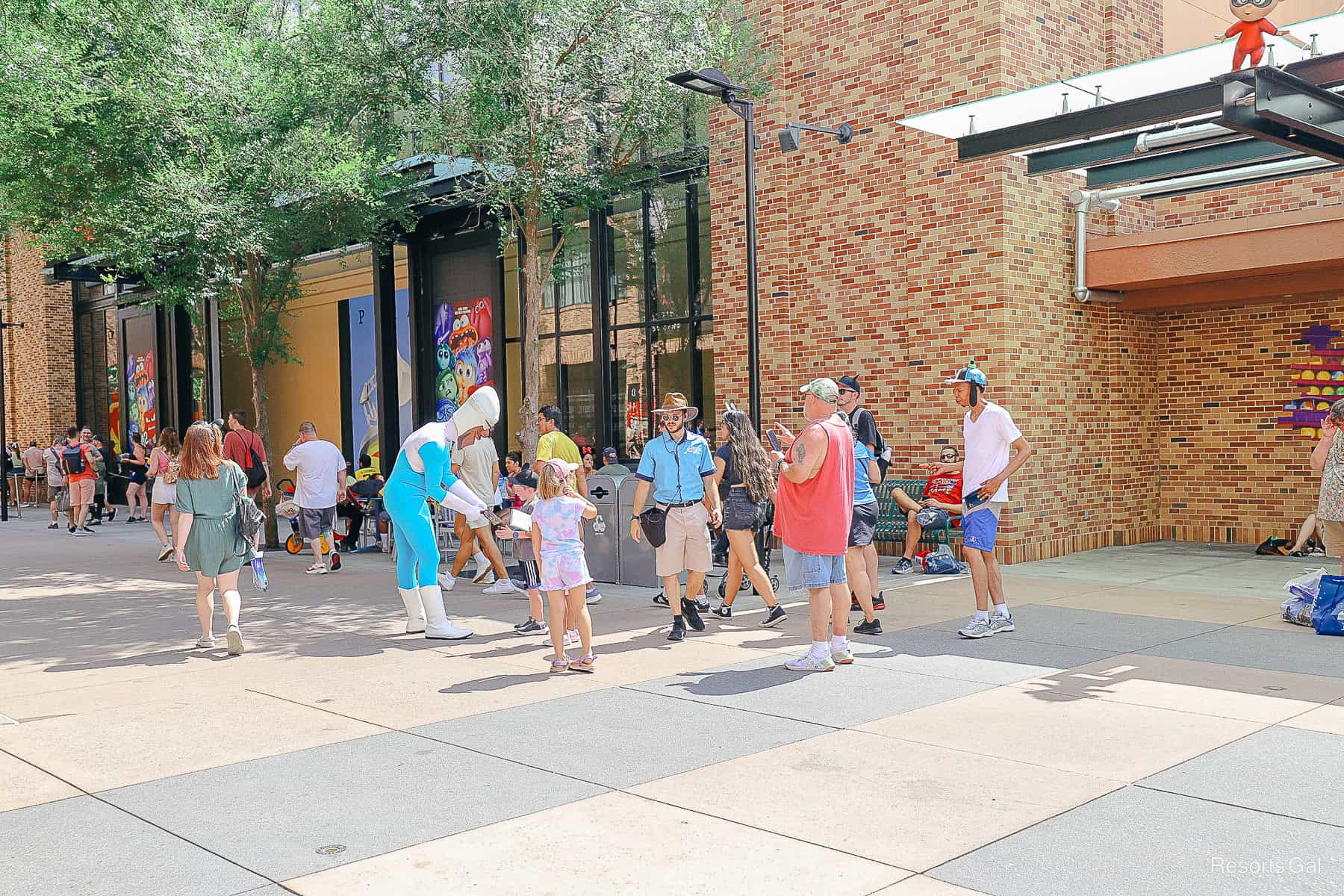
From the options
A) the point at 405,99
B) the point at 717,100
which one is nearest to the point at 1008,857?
the point at 405,99

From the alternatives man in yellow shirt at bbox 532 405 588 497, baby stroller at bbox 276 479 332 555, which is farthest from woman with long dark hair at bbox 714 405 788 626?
baby stroller at bbox 276 479 332 555

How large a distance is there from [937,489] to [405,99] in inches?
278

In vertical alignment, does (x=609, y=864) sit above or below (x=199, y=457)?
below

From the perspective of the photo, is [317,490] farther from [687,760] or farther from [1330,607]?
[1330,607]

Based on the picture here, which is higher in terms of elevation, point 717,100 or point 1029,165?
point 717,100

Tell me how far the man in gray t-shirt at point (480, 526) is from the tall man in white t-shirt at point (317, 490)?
1.99 m

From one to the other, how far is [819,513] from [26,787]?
14.4 ft

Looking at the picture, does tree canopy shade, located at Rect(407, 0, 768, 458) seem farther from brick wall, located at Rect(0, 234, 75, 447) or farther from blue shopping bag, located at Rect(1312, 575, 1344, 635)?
brick wall, located at Rect(0, 234, 75, 447)

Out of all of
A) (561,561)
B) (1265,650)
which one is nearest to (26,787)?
(561,561)

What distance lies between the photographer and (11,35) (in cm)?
1322

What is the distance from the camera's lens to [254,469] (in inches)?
576

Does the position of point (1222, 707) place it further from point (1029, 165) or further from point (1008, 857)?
point (1029, 165)

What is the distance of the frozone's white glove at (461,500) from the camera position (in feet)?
28.0

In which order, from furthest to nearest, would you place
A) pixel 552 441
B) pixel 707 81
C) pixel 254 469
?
1. pixel 254 469
2. pixel 552 441
3. pixel 707 81
